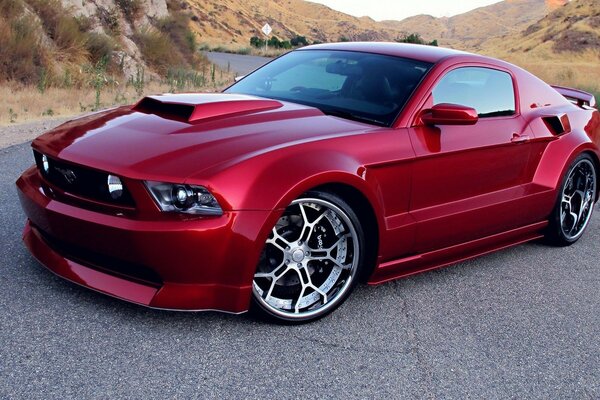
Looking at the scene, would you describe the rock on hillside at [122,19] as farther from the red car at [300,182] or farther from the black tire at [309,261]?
the black tire at [309,261]

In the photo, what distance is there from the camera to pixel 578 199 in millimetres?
5777

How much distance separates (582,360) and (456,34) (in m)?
166

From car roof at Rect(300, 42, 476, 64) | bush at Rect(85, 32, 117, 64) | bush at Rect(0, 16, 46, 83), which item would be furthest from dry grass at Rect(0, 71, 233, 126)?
car roof at Rect(300, 42, 476, 64)

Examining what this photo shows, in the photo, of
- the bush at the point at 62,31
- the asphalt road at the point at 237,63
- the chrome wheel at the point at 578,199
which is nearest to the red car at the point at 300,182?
the chrome wheel at the point at 578,199

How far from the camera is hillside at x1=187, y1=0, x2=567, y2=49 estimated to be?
76.6m

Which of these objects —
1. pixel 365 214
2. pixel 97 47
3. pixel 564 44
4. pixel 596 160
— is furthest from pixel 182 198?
pixel 564 44

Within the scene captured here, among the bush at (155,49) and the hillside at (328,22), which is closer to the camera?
the bush at (155,49)

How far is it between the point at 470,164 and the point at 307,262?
54.6 inches

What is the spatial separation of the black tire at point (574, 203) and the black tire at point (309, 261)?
2.26m

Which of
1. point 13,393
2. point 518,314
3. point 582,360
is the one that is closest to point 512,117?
point 518,314

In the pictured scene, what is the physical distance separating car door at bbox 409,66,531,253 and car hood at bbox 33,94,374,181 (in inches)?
20.0

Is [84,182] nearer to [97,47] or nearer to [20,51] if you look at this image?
[20,51]

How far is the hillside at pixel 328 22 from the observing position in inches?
3014

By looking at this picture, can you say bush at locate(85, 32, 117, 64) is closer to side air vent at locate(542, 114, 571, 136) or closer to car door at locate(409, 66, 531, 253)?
side air vent at locate(542, 114, 571, 136)
